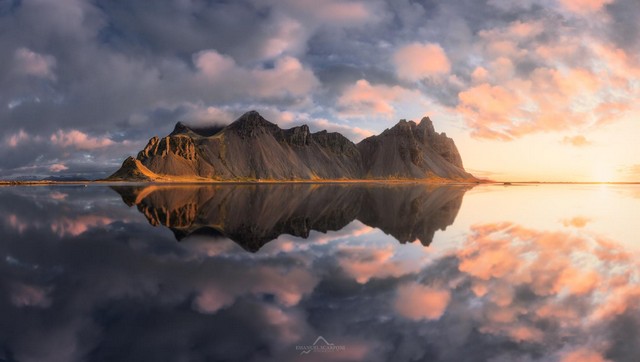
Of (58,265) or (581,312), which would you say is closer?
(581,312)

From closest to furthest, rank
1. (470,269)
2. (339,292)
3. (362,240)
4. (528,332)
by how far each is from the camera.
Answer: (528,332) < (339,292) < (470,269) < (362,240)

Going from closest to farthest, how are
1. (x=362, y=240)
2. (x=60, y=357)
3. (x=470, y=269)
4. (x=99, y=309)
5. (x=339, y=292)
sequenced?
(x=60, y=357) → (x=99, y=309) → (x=339, y=292) → (x=470, y=269) → (x=362, y=240)

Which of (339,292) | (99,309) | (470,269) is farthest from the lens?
(470,269)

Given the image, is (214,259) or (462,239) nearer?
(214,259)

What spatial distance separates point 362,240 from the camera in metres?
20.0

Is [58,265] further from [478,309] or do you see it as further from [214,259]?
[478,309]

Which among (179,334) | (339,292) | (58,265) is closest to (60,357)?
(179,334)

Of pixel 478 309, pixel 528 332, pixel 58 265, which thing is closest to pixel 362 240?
pixel 478 309

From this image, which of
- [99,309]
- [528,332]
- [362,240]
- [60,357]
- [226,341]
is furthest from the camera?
[362,240]

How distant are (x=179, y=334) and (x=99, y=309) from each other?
10.1ft

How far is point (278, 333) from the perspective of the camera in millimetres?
8078

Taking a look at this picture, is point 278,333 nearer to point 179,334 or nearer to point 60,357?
point 179,334

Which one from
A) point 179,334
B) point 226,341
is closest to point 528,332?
point 226,341

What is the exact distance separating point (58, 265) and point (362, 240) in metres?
14.6
